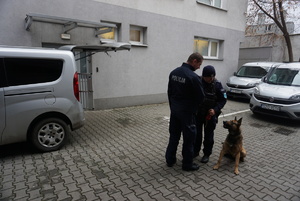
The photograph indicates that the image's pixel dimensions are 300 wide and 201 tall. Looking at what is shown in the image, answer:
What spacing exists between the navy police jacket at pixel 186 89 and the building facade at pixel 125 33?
12.0 ft

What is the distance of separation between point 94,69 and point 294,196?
648cm

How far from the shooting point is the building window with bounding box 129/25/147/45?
852 cm

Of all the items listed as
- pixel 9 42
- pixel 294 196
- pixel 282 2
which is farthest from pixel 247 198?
pixel 282 2

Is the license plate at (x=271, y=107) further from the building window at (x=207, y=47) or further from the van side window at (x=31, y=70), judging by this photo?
the van side window at (x=31, y=70)

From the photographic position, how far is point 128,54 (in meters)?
8.19

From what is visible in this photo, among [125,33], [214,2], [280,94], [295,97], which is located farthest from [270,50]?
[125,33]

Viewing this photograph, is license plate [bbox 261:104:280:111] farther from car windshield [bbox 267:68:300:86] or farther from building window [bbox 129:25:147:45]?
building window [bbox 129:25:147:45]

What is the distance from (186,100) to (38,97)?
268 cm

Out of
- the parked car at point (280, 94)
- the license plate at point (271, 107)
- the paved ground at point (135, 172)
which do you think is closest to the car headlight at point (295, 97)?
the parked car at point (280, 94)

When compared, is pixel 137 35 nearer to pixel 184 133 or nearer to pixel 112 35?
pixel 112 35

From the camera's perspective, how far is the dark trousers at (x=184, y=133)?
11.1 ft

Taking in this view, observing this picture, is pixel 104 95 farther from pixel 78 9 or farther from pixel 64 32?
pixel 78 9

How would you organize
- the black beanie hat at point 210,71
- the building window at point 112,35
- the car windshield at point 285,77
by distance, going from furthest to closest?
the building window at point 112,35 → the car windshield at point 285,77 → the black beanie hat at point 210,71

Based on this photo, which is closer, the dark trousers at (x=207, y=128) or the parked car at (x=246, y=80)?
the dark trousers at (x=207, y=128)
